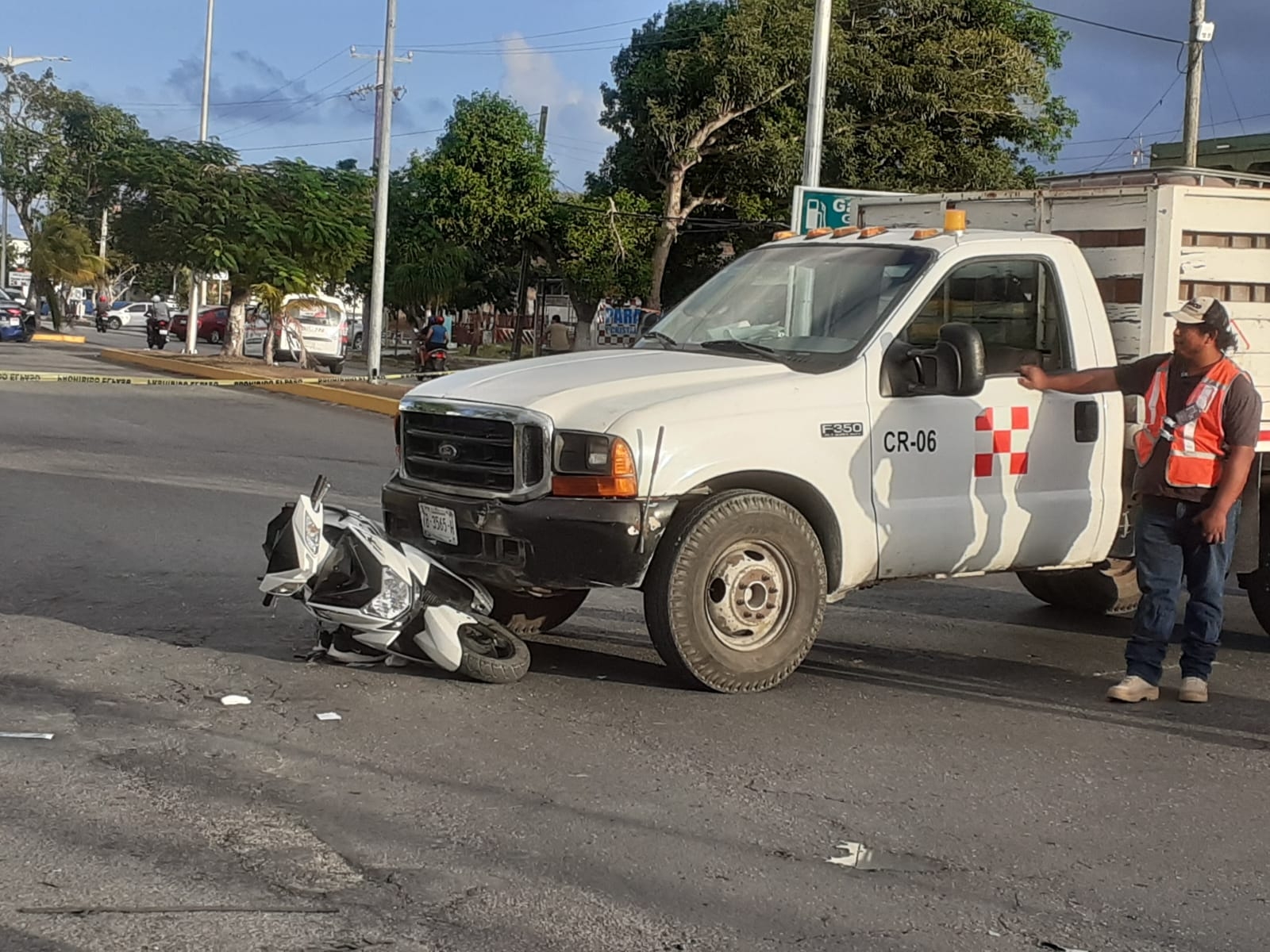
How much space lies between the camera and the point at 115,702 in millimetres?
5977

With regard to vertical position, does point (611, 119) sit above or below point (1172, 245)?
above

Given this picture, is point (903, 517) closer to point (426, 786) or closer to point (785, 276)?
point (785, 276)

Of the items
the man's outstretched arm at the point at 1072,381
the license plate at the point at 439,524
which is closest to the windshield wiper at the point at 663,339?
the license plate at the point at 439,524

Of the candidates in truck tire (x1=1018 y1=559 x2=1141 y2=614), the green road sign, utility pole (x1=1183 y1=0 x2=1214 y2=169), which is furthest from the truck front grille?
utility pole (x1=1183 y1=0 x2=1214 y2=169)

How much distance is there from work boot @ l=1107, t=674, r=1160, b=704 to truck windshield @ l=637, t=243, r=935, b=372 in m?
1.84

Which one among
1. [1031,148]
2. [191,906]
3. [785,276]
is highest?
[1031,148]

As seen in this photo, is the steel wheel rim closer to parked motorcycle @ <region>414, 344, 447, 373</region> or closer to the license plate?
the license plate

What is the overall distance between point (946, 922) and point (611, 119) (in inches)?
1477

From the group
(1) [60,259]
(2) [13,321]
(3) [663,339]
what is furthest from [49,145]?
(3) [663,339]

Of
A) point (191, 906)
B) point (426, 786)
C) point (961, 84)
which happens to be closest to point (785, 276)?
point (426, 786)

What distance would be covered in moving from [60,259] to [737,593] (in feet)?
165

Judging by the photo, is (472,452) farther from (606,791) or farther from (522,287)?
(522,287)

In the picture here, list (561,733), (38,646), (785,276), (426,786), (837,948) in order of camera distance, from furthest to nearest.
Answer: (785,276) → (38,646) → (561,733) → (426,786) → (837,948)

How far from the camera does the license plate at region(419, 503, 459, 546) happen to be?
261 inches
